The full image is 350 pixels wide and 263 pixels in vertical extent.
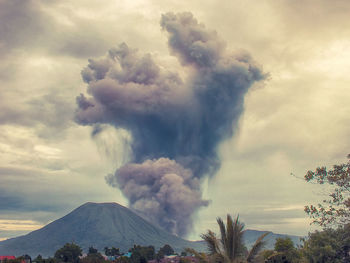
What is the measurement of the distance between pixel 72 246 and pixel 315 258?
282 feet

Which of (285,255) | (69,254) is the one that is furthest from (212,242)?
(69,254)

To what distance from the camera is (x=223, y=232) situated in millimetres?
19484

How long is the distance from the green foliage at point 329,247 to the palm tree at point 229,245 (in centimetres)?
1815

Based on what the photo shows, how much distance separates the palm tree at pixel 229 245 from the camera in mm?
19109

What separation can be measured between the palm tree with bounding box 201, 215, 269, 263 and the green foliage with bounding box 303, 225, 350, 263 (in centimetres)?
1815

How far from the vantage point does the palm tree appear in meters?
19.1

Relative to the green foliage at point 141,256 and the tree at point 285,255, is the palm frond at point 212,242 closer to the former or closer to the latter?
the tree at point 285,255

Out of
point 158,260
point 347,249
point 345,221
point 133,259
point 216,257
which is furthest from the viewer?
point 158,260

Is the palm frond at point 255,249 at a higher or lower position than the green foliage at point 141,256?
lower

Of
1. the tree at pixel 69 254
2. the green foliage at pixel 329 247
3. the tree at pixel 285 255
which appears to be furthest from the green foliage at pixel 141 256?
the green foliage at pixel 329 247

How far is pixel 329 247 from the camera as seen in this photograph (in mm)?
35531

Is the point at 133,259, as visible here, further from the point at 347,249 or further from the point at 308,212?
the point at 308,212

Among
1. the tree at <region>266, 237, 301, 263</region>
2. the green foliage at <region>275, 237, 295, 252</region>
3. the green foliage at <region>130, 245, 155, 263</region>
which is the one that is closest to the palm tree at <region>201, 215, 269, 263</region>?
the tree at <region>266, 237, 301, 263</region>

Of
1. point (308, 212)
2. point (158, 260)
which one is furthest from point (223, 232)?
point (158, 260)
